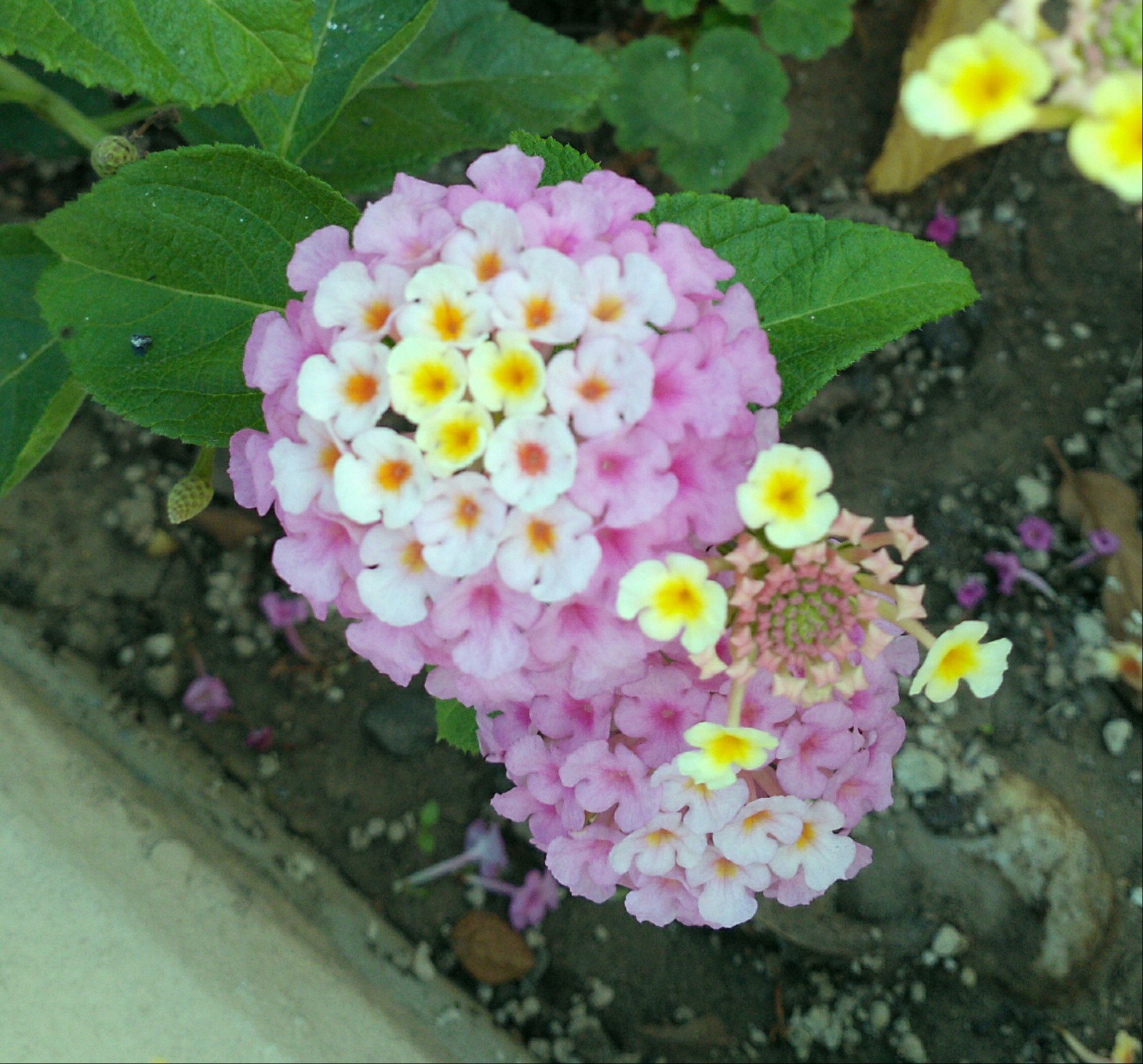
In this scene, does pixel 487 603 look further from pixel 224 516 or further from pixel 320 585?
pixel 224 516

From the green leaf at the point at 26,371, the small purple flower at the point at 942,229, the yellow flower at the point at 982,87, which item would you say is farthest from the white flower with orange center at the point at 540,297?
the small purple flower at the point at 942,229

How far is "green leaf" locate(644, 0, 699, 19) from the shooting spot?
6.42ft

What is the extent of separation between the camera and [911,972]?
189cm

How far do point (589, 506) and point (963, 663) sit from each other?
36cm

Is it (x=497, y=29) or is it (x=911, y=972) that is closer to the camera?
(x=497, y=29)

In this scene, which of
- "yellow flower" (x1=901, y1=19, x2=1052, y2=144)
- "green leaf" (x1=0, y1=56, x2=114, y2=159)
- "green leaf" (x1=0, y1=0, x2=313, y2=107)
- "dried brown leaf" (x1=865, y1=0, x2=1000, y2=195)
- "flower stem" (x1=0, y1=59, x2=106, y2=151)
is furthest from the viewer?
"dried brown leaf" (x1=865, y1=0, x2=1000, y2=195)

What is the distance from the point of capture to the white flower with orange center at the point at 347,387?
0.92m

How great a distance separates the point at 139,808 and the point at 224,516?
0.64 m

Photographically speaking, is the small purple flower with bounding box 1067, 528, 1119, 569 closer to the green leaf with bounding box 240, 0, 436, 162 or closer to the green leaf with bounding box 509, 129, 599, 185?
Result: the green leaf with bounding box 509, 129, 599, 185

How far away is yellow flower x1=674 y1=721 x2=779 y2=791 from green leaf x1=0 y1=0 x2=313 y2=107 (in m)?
0.80

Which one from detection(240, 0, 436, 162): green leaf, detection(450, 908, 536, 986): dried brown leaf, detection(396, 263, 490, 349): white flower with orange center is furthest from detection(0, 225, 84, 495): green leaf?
detection(450, 908, 536, 986): dried brown leaf

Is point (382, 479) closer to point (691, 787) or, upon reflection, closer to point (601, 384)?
point (601, 384)

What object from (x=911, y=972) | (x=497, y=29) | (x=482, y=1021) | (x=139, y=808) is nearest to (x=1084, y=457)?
(x=911, y=972)

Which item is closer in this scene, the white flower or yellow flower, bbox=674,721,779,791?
yellow flower, bbox=674,721,779,791
